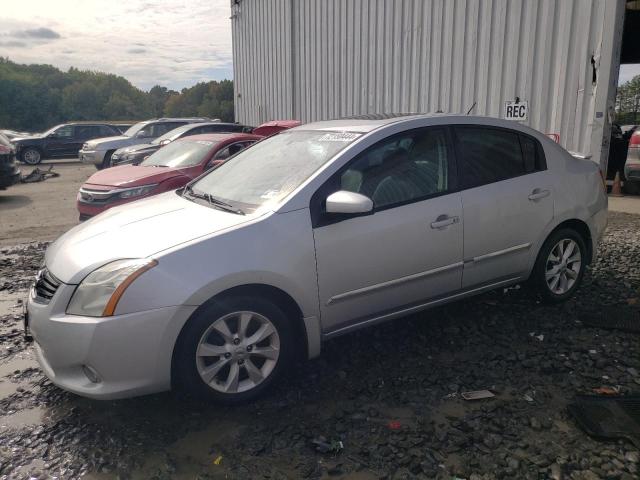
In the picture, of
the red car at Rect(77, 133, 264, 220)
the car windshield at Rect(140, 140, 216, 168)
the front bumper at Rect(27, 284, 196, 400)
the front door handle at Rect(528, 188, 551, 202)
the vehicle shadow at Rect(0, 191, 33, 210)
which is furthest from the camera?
the vehicle shadow at Rect(0, 191, 33, 210)

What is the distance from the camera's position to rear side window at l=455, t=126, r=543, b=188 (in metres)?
3.57

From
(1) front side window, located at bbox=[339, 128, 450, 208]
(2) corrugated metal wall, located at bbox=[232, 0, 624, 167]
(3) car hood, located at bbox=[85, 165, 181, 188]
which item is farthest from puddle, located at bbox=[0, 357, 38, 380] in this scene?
(2) corrugated metal wall, located at bbox=[232, 0, 624, 167]

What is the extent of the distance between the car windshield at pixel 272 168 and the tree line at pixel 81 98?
3771 centimetres

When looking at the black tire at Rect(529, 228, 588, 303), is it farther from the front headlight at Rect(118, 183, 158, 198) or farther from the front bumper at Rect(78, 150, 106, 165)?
the front bumper at Rect(78, 150, 106, 165)

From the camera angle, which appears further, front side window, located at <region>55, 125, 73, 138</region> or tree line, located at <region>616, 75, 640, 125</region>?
tree line, located at <region>616, 75, 640, 125</region>

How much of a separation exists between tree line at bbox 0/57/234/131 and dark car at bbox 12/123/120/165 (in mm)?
19905

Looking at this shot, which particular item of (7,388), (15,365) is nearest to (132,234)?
(7,388)

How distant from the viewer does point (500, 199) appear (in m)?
3.61

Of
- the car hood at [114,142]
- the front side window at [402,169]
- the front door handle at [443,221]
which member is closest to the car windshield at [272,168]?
the front side window at [402,169]

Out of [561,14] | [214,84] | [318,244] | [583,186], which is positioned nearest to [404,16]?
[561,14]

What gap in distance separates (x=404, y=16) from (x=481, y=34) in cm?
164

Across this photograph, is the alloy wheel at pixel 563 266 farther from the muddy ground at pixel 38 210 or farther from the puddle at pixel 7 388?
the muddy ground at pixel 38 210

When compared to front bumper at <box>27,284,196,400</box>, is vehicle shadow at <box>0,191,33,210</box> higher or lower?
lower

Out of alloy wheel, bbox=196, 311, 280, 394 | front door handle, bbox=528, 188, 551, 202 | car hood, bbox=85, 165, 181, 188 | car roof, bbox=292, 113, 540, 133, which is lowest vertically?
alloy wheel, bbox=196, 311, 280, 394
